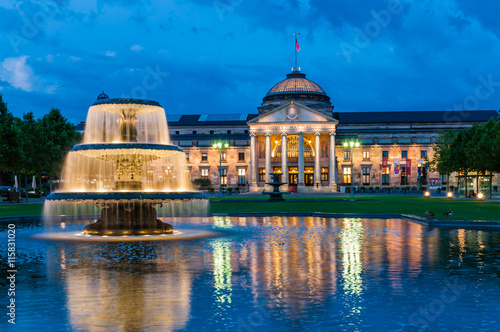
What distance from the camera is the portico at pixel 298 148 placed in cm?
10150

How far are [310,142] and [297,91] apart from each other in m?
12.4

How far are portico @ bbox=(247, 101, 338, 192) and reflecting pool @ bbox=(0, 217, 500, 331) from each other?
81.9 metres

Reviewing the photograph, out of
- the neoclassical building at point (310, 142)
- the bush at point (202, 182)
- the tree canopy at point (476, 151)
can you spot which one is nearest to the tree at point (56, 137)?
the bush at point (202, 182)

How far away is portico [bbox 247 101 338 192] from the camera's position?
3996 inches

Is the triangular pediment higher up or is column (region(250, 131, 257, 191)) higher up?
the triangular pediment

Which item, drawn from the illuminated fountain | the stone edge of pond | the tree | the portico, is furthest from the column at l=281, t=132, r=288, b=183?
the illuminated fountain

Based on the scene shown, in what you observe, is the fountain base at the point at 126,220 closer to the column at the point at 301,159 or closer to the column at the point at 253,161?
the column at the point at 301,159

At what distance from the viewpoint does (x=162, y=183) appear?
10050cm

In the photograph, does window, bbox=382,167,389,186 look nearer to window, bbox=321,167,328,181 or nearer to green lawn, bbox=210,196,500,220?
window, bbox=321,167,328,181

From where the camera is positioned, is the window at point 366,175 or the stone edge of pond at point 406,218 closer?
the stone edge of pond at point 406,218

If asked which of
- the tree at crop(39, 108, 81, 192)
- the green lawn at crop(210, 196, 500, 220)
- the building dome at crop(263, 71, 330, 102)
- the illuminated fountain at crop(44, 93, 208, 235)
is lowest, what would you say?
the green lawn at crop(210, 196, 500, 220)

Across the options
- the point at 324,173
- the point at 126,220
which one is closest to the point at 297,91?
the point at 324,173

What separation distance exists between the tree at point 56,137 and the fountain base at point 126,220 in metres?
45.6

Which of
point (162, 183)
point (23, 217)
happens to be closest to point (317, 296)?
point (23, 217)
